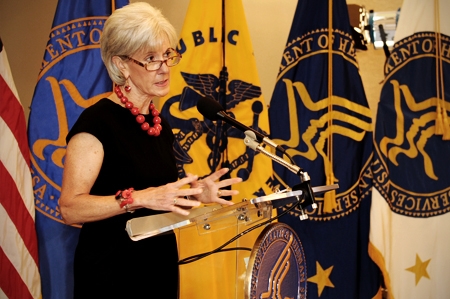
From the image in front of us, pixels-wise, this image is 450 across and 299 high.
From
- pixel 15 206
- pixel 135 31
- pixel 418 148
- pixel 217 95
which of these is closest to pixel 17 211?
pixel 15 206

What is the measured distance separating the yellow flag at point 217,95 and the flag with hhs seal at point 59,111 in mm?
424

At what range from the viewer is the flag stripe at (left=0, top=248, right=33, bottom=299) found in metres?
2.47

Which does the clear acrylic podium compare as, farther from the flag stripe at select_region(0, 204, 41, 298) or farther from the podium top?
the flag stripe at select_region(0, 204, 41, 298)

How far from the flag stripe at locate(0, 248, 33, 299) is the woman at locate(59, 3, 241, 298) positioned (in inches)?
39.3

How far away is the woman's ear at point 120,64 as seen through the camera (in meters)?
1.75

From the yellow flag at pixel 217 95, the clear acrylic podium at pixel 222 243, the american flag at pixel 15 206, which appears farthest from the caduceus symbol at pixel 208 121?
the clear acrylic podium at pixel 222 243

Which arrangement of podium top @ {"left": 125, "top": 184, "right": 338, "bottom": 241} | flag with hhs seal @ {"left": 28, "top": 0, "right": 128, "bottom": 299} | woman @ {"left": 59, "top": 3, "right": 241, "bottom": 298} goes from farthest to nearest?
flag with hhs seal @ {"left": 28, "top": 0, "right": 128, "bottom": 299}
woman @ {"left": 59, "top": 3, "right": 241, "bottom": 298}
podium top @ {"left": 125, "top": 184, "right": 338, "bottom": 241}

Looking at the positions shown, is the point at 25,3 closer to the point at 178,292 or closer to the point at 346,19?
the point at 346,19

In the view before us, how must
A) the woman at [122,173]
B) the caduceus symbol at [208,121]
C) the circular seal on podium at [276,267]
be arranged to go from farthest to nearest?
the caduceus symbol at [208,121] < the woman at [122,173] < the circular seal on podium at [276,267]

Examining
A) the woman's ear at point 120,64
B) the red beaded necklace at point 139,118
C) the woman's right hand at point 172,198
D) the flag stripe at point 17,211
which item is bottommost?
the flag stripe at point 17,211

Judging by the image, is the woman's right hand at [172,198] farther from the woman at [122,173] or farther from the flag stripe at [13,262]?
the flag stripe at [13,262]

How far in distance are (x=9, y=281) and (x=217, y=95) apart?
4.51ft

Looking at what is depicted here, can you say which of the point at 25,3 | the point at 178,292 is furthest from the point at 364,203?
the point at 25,3

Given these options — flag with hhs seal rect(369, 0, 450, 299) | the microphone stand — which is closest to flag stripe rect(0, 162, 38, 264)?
the microphone stand
